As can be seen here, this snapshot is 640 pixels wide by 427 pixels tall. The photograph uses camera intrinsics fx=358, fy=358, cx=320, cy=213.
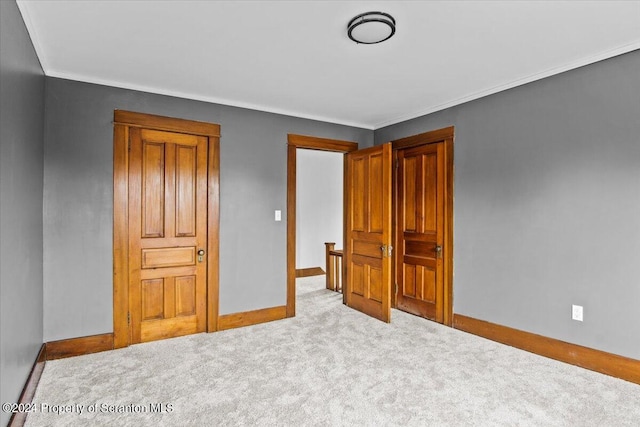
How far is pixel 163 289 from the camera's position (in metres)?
3.62

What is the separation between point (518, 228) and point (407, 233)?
1.38 metres

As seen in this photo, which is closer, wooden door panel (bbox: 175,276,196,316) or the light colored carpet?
the light colored carpet

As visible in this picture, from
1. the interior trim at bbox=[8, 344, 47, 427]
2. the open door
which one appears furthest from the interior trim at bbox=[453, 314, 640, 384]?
the interior trim at bbox=[8, 344, 47, 427]

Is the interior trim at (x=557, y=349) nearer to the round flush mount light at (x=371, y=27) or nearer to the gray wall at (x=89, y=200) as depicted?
the gray wall at (x=89, y=200)

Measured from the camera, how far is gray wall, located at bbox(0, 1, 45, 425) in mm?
1792

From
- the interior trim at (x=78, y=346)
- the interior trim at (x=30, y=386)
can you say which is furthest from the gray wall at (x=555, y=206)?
the interior trim at (x=30, y=386)

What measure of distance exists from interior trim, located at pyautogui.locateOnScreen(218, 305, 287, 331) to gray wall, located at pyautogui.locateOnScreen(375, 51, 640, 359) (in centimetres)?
202

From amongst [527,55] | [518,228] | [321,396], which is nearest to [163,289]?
[321,396]

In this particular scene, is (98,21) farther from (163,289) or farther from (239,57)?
(163,289)

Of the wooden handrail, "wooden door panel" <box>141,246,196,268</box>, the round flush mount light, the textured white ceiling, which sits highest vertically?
the textured white ceiling

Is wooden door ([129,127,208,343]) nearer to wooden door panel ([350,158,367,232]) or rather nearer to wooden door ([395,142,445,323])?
wooden door panel ([350,158,367,232])

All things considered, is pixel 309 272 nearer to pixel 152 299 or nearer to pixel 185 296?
pixel 185 296

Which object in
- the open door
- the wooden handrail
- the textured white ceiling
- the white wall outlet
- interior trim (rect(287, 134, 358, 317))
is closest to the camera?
the textured white ceiling

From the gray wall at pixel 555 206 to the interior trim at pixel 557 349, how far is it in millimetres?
62
